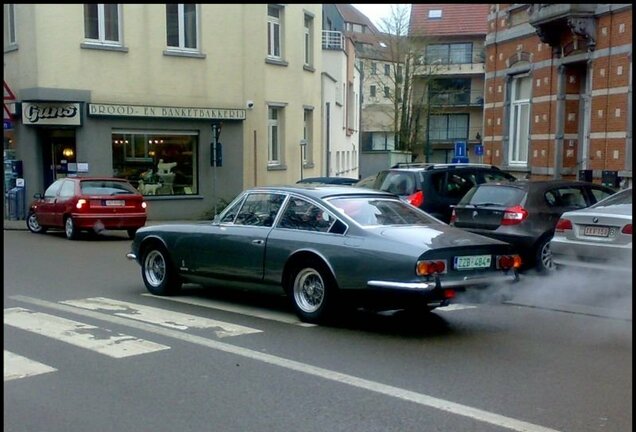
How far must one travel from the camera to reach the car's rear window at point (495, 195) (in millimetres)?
11414

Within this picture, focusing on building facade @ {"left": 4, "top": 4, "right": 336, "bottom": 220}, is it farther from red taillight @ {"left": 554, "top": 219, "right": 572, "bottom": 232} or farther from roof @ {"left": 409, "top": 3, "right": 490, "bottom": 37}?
roof @ {"left": 409, "top": 3, "right": 490, "bottom": 37}

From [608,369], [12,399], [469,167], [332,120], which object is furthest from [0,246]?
[332,120]

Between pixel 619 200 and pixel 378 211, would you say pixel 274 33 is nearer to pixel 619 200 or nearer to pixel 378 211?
pixel 619 200

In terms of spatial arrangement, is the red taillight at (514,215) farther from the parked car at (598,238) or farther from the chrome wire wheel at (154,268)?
the chrome wire wheel at (154,268)

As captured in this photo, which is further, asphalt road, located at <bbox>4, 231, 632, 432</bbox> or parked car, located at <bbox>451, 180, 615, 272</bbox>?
parked car, located at <bbox>451, 180, 615, 272</bbox>

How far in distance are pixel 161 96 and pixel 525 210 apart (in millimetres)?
14299

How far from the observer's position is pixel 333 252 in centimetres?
769

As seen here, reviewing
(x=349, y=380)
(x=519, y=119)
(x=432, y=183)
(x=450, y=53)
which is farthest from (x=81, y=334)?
(x=450, y=53)

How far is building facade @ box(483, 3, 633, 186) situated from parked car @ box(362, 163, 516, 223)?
340 cm

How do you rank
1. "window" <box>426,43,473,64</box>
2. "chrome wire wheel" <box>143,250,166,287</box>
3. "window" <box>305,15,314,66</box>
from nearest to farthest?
"chrome wire wheel" <box>143,250,166,287</box>
"window" <box>305,15,314,66</box>
"window" <box>426,43,473,64</box>

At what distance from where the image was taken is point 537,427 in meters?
4.72

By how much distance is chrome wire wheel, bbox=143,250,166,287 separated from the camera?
980cm

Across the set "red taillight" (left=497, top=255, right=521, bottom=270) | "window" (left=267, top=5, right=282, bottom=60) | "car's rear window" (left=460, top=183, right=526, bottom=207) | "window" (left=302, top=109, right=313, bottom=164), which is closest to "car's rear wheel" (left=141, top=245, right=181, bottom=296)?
"red taillight" (left=497, top=255, right=521, bottom=270)

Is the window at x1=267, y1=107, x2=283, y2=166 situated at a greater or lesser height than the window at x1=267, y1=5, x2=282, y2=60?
lesser
